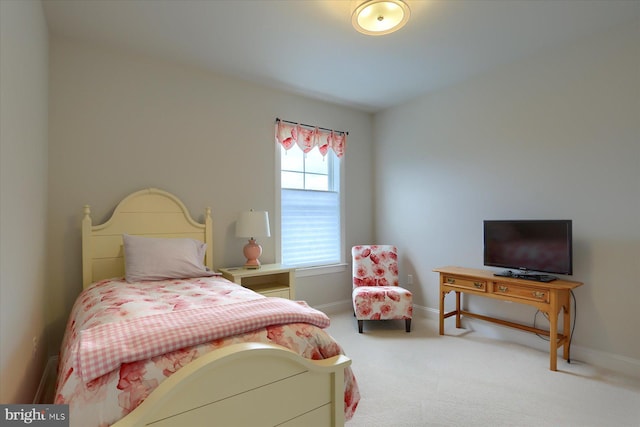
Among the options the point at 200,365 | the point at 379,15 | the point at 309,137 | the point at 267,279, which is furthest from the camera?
the point at 309,137

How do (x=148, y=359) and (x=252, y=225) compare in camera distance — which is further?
(x=252, y=225)

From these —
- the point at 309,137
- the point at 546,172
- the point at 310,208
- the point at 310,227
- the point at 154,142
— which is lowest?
the point at 310,227

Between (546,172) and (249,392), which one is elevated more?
(546,172)

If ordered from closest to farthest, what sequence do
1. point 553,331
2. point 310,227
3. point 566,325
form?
1. point 553,331
2. point 566,325
3. point 310,227

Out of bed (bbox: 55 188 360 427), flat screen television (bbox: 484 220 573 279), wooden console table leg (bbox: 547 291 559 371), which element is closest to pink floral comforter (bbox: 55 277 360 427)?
bed (bbox: 55 188 360 427)

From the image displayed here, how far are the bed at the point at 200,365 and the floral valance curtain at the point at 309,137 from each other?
7.08 feet

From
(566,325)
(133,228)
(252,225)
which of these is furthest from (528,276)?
(133,228)

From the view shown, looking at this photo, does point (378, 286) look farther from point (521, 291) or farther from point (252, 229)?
point (252, 229)

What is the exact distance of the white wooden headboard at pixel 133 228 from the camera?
2.56m

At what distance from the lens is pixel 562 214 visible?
9.12 ft

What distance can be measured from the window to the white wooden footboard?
2.32 metres

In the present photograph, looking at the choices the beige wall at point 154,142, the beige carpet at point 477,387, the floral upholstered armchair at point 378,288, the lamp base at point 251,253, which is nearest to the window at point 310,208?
the beige wall at point 154,142

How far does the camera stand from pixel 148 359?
115cm

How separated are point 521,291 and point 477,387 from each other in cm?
91
